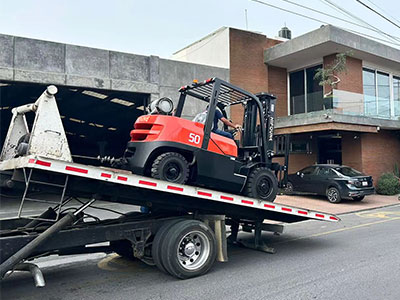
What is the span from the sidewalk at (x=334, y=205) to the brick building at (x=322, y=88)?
2470 mm

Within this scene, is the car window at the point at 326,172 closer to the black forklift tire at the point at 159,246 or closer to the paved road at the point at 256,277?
the paved road at the point at 256,277

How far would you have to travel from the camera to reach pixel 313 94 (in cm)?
1797

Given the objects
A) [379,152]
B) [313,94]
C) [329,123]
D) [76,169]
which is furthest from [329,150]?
[76,169]

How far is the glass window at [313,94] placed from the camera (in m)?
17.4

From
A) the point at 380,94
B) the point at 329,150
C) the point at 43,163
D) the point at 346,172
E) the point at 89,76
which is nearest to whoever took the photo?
the point at 43,163

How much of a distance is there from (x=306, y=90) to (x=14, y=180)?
1847cm

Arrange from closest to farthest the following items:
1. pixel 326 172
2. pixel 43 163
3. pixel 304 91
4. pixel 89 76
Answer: pixel 43 163 → pixel 89 76 → pixel 326 172 → pixel 304 91

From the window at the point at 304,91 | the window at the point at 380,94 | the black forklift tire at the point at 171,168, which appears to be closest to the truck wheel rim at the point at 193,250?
the black forklift tire at the point at 171,168

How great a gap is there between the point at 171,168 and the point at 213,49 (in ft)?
47.0

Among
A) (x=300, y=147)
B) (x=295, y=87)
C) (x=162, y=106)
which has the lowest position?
(x=162, y=106)

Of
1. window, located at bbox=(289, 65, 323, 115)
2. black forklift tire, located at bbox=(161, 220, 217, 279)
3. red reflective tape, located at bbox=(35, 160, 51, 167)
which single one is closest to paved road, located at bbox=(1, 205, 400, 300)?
black forklift tire, located at bbox=(161, 220, 217, 279)

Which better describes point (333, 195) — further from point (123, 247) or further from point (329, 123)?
point (123, 247)

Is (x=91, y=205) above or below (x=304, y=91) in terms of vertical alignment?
below

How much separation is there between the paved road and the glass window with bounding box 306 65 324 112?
35.2 ft
